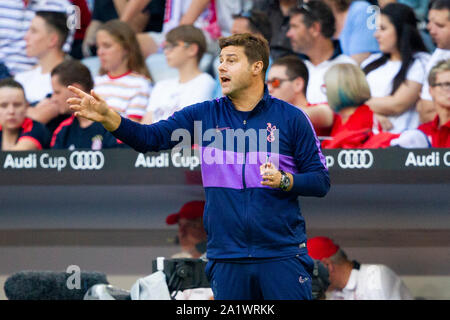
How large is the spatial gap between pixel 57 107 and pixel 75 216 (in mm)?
813

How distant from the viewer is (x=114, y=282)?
18.4ft

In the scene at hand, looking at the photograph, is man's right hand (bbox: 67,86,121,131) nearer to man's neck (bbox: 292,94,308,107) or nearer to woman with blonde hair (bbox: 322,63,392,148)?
woman with blonde hair (bbox: 322,63,392,148)

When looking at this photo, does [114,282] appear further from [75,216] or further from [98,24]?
[98,24]

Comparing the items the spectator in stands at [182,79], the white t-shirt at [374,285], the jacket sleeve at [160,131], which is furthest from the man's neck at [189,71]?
the jacket sleeve at [160,131]

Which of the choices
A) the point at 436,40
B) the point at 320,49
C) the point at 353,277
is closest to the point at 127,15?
the point at 320,49

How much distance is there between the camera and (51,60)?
6.20 metres

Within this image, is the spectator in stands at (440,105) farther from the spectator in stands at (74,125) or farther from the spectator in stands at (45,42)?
the spectator in stands at (45,42)

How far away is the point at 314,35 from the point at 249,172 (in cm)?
273

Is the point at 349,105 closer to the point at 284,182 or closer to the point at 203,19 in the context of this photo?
the point at 203,19

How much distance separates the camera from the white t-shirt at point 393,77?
543 centimetres

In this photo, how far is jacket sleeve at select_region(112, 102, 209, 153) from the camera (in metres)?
3.14

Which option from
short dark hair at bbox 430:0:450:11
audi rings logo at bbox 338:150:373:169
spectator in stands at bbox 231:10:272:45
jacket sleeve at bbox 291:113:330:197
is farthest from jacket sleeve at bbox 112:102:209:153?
short dark hair at bbox 430:0:450:11

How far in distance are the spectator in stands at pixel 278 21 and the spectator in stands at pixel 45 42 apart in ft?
5.00
